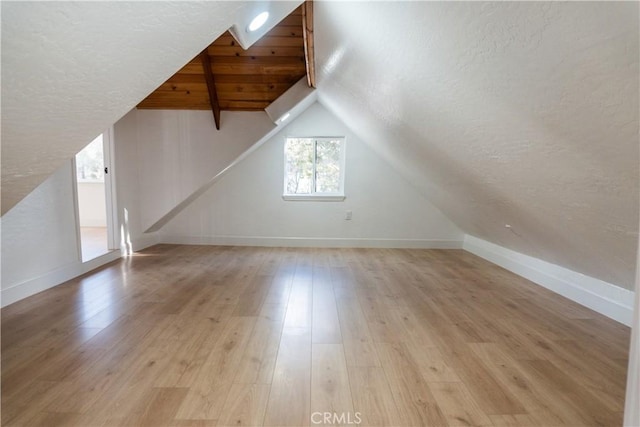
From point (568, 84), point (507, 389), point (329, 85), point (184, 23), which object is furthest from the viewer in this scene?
point (329, 85)

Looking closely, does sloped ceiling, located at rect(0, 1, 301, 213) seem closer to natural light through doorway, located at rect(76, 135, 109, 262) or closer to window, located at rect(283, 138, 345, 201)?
window, located at rect(283, 138, 345, 201)

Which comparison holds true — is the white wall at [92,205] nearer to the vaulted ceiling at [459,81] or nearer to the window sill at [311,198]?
the window sill at [311,198]

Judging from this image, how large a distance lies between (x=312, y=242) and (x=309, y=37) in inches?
113

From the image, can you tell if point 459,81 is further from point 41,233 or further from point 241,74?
point 41,233

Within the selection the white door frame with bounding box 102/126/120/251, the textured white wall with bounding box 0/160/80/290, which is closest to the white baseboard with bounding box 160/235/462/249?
the white door frame with bounding box 102/126/120/251

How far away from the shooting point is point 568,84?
97 centimetres

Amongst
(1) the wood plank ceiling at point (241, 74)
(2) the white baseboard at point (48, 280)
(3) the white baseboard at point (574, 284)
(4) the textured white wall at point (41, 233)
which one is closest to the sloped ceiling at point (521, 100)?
(3) the white baseboard at point (574, 284)

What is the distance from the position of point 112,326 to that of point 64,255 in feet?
4.61

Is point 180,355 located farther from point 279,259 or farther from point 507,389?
point 279,259

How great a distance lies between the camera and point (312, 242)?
177 inches

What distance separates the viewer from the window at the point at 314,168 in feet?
14.7


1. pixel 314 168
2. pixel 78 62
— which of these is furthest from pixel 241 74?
pixel 78 62

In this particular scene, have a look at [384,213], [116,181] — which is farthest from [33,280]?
[384,213]

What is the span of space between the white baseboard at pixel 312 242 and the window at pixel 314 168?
2.15ft
